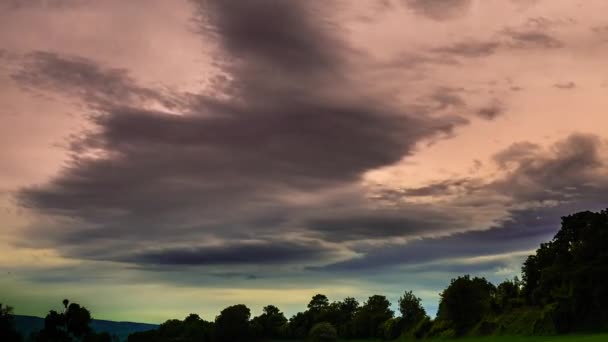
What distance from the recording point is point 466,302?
433 feet

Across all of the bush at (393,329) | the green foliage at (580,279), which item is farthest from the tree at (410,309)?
the green foliage at (580,279)

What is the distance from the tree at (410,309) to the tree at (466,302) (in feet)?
138

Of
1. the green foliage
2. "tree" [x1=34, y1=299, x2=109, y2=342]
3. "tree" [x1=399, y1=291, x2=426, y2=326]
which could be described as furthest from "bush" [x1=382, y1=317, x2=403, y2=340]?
"tree" [x1=34, y1=299, x2=109, y2=342]

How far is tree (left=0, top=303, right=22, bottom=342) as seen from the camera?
138750 millimetres

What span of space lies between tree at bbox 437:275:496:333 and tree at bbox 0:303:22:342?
9420 cm

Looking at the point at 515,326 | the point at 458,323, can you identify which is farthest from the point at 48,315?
the point at 515,326

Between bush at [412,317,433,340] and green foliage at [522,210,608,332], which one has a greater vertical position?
green foliage at [522,210,608,332]

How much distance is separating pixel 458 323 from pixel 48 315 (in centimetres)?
9297

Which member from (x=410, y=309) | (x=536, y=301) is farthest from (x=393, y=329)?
(x=536, y=301)

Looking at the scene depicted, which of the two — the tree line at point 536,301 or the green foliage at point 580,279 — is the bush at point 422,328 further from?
the green foliage at point 580,279

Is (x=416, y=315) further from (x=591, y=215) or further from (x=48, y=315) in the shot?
(x=48, y=315)

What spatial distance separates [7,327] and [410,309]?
101171 millimetres

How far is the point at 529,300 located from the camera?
123438mm

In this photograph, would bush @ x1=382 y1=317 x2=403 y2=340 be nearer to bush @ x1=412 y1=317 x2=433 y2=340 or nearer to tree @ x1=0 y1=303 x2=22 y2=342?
bush @ x1=412 y1=317 x2=433 y2=340
